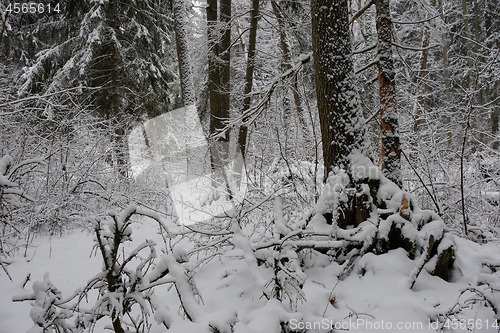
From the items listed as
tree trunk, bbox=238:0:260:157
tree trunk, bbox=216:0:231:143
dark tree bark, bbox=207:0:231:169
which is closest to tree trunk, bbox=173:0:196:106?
dark tree bark, bbox=207:0:231:169

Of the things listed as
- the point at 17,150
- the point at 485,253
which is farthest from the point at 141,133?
the point at 485,253

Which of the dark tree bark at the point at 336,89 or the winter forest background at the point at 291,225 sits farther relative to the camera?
the dark tree bark at the point at 336,89

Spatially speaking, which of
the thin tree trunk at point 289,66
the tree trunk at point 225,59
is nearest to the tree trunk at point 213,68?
the tree trunk at point 225,59

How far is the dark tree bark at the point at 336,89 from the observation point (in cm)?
357

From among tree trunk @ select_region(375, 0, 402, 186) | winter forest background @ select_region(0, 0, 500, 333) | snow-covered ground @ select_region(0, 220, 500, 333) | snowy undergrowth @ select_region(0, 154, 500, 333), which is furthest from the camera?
tree trunk @ select_region(375, 0, 402, 186)

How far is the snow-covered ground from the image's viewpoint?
2.07 meters

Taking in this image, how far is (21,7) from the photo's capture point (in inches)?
380

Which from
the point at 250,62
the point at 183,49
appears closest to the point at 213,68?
the point at 250,62

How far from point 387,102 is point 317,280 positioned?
275 cm

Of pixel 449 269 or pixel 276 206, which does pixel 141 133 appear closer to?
pixel 276 206

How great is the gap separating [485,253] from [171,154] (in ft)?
39.2

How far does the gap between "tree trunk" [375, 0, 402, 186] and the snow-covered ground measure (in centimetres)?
129

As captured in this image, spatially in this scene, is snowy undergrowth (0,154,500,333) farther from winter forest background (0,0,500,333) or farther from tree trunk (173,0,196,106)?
tree trunk (173,0,196,106)

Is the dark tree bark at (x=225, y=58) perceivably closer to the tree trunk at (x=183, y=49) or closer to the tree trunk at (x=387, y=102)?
the tree trunk at (x=183, y=49)
